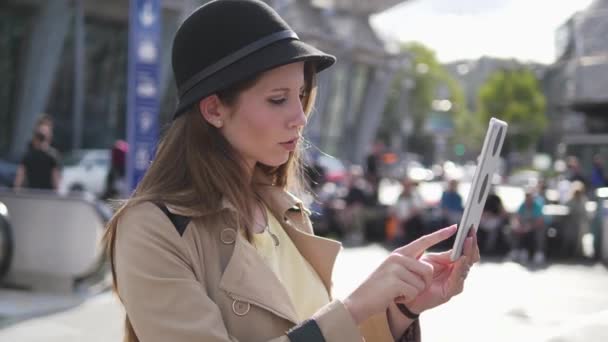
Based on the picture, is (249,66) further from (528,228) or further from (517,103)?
(517,103)

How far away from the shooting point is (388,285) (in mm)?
1574

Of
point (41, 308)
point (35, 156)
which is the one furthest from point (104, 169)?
point (41, 308)

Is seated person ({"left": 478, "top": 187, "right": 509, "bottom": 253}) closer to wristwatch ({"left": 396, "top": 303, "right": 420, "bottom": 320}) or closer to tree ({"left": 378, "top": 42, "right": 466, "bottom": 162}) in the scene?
wristwatch ({"left": 396, "top": 303, "right": 420, "bottom": 320})

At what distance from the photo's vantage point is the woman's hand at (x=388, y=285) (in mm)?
1569

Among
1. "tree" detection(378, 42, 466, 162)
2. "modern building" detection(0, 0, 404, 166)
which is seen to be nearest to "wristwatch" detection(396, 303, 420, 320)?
"modern building" detection(0, 0, 404, 166)

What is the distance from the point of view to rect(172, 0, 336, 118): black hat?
163cm

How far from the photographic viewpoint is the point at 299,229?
78.1 inches

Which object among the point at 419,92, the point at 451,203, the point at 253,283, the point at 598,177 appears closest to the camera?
the point at 253,283

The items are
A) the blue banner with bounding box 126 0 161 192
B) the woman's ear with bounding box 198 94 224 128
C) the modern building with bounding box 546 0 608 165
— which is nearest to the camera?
the woman's ear with bounding box 198 94 224 128

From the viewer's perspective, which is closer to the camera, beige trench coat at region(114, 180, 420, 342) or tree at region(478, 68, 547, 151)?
beige trench coat at region(114, 180, 420, 342)

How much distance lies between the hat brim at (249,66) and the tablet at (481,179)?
1.45ft

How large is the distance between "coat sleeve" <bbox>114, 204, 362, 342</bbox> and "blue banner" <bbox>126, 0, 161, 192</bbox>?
7248mm

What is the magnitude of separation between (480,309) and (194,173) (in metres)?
7.40

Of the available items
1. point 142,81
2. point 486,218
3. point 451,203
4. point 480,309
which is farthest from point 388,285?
point 451,203
